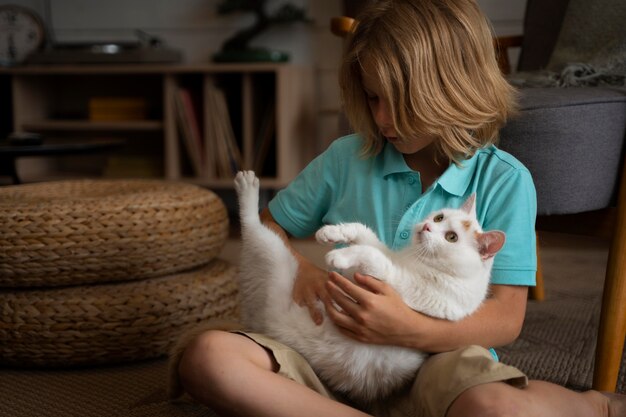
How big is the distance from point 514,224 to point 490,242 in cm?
14

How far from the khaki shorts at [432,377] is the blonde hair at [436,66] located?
33 cm

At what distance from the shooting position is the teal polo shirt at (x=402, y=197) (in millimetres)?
1039

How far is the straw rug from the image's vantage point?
1188 millimetres

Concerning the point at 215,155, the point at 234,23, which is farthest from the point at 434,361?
the point at 234,23

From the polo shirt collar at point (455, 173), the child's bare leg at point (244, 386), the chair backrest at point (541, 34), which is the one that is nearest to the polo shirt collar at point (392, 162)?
the polo shirt collar at point (455, 173)

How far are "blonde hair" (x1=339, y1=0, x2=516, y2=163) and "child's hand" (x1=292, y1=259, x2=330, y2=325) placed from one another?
0.85ft

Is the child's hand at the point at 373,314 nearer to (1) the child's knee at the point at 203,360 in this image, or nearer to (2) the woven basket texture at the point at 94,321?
(1) the child's knee at the point at 203,360

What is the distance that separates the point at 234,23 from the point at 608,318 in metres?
2.34

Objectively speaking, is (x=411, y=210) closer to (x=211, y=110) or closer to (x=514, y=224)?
(x=514, y=224)

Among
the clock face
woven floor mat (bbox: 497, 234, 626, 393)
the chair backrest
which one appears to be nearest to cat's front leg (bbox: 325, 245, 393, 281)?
woven floor mat (bbox: 497, 234, 626, 393)

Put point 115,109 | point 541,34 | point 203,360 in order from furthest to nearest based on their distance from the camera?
1. point 115,109
2. point 541,34
3. point 203,360

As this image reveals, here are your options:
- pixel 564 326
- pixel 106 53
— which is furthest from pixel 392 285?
pixel 106 53

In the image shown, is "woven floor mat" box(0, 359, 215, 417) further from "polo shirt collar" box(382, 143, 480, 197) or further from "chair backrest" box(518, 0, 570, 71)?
"chair backrest" box(518, 0, 570, 71)

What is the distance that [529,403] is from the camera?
886 mm
